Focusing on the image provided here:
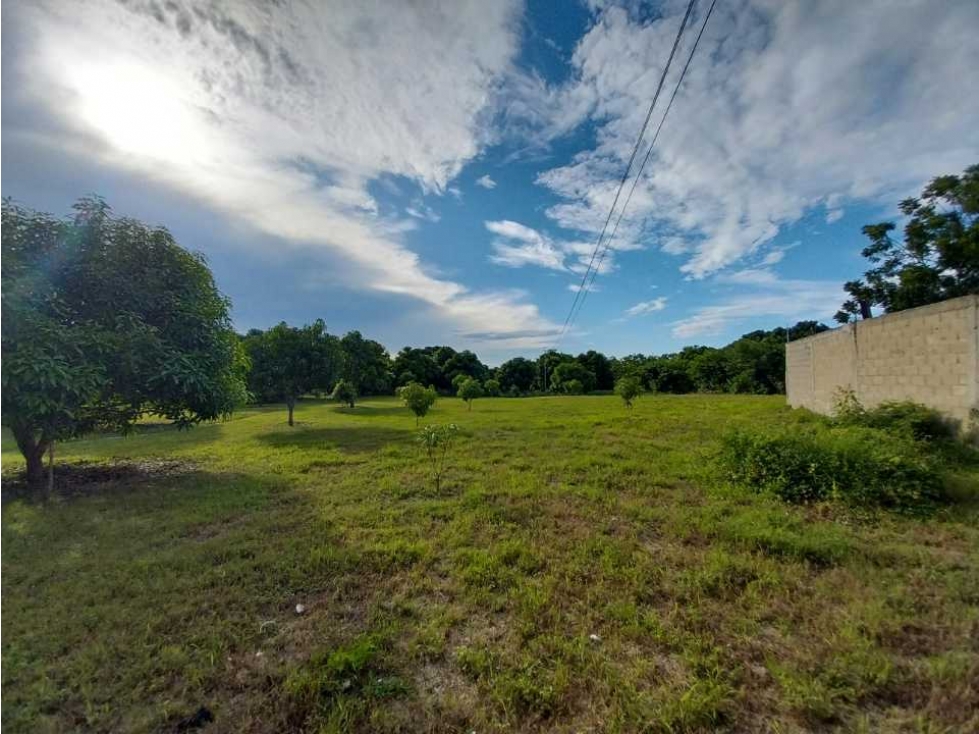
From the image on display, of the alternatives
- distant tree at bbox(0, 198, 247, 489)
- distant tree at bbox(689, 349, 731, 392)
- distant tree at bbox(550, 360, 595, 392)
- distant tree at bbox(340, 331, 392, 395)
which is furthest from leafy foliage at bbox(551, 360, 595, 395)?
distant tree at bbox(0, 198, 247, 489)

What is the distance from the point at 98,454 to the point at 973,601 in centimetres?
1622

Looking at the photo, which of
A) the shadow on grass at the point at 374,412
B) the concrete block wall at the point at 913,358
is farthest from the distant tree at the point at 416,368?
the concrete block wall at the point at 913,358

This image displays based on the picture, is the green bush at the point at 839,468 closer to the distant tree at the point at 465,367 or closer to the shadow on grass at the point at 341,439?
the shadow on grass at the point at 341,439

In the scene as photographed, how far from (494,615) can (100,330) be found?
717cm

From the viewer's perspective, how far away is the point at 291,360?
18172 mm

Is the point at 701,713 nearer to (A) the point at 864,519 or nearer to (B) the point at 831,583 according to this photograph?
(B) the point at 831,583

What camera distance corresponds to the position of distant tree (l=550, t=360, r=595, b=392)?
163 ft

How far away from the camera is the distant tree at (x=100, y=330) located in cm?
499

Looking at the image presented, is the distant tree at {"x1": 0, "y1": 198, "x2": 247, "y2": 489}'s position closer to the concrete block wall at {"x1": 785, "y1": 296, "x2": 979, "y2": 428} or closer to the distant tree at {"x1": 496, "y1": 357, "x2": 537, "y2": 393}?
the concrete block wall at {"x1": 785, "y1": 296, "x2": 979, "y2": 428}

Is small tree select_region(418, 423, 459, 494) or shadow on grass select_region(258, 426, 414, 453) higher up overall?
small tree select_region(418, 423, 459, 494)

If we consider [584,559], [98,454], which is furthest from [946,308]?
[98,454]

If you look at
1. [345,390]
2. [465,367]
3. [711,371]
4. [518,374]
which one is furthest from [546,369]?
[345,390]

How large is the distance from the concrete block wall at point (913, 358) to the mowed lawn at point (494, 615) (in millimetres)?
2168

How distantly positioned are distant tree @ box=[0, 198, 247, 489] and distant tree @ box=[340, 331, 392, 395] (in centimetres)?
2451
